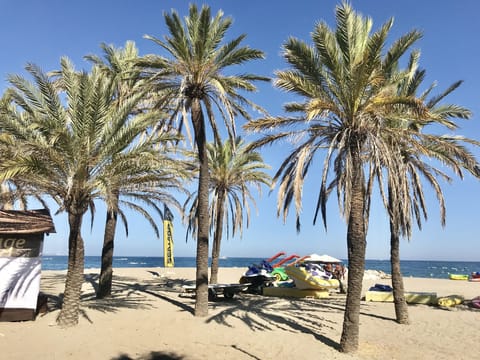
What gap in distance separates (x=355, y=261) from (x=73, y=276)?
772 cm

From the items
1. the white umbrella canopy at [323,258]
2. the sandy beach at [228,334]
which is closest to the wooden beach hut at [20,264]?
the sandy beach at [228,334]

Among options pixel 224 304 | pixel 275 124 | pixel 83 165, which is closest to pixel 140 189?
pixel 83 165

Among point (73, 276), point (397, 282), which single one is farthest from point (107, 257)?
point (397, 282)

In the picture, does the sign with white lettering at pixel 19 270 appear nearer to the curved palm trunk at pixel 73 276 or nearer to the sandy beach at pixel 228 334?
the sandy beach at pixel 228 334

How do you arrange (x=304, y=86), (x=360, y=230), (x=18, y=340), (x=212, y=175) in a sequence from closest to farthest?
(x=18, y=340) → (x=360, y=230) → (x=304, y=86) → (x=212, y=175)

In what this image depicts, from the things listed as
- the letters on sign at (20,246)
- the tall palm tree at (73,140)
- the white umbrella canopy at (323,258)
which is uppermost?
the tall palm tree at (73,140)

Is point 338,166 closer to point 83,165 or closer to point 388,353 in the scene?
point 388,353

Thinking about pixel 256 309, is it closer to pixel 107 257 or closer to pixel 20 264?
pixel 107 257

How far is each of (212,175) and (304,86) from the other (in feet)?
34.9

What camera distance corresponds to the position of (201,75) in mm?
12156

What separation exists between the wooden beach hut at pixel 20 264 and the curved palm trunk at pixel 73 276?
0.84 m

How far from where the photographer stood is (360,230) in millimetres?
9078

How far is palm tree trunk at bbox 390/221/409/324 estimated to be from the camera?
38.6 feet

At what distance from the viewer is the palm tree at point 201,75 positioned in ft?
38.9
